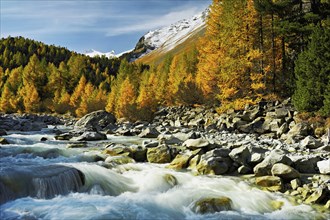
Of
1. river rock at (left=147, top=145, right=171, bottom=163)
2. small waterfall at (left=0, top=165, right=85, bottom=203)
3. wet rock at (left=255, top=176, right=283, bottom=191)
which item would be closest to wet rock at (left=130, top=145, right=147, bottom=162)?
river rock at (left=147, top=145, right=171, bottom=163)

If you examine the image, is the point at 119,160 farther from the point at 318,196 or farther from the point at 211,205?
the point at 318,196

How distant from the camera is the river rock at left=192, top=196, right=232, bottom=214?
10.3 metres

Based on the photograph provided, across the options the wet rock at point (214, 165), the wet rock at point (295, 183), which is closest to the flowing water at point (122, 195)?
the wet rock at point (214, 165)

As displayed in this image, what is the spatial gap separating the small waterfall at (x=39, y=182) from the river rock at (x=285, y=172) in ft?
25.7

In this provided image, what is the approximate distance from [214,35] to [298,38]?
9.18 metres

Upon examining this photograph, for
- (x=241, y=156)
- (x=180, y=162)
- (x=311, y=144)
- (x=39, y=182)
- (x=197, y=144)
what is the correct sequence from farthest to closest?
(x=197, y=144), (x=311, y=144), (x=180, y=162), (x=241, y=156), (x=39, y=182)

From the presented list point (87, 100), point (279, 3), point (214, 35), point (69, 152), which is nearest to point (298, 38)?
point (279, 3)

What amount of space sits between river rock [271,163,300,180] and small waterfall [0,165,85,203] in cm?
785

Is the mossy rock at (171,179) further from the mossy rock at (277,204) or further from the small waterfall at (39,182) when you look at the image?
the mossy rock at (277,204)

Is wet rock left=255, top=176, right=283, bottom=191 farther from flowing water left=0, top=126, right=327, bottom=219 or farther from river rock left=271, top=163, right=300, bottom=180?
flowing water left=0, top=126, right=327, bottom=219

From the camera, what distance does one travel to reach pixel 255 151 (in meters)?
15.6

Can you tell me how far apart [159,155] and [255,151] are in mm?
5063

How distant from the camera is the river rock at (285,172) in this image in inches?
495

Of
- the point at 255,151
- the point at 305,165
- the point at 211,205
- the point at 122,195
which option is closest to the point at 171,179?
the point at 122,195
